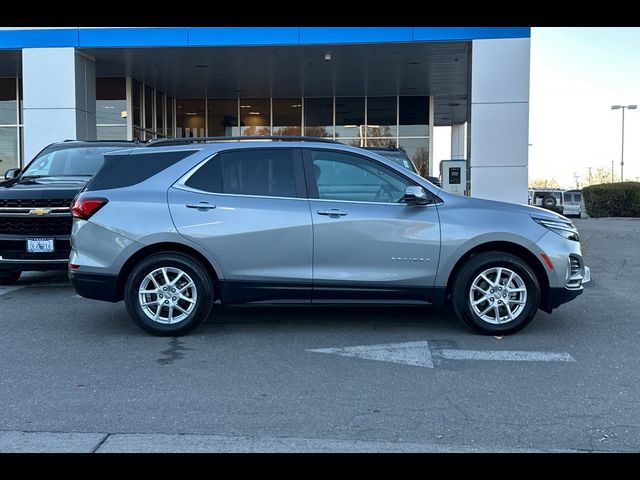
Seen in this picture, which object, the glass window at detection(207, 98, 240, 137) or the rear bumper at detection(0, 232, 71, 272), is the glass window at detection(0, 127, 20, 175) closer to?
the glass window at detection(207, 98, 240, 137)

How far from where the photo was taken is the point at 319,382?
5.25 metres

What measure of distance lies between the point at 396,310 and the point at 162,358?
9.63 ft

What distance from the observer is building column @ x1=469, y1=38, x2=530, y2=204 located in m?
15.7

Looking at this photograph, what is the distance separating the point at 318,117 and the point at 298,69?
19.2 ft

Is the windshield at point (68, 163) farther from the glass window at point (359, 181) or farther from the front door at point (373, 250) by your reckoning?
the front door at point (373, 250)

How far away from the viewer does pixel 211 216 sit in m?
6.45

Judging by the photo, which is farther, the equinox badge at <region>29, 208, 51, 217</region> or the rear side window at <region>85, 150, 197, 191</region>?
the equinox badge at <region>29, 208, 51, 217</region>

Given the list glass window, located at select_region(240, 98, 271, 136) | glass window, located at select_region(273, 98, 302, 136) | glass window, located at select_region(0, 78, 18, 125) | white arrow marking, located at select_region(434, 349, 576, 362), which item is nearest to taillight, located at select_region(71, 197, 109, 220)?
white arrow marking, located at select_region(434, 349, 576, 362)

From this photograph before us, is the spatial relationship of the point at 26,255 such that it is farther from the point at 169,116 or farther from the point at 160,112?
the point at 169,116

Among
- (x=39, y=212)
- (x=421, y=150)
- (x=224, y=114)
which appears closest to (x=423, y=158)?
(x=421, y=150)

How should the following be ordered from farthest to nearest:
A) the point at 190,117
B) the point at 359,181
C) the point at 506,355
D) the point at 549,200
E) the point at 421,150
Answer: the point at 549,200, the point at 190,117, the point at 421,150, the point at 359,181, the point at 506,355

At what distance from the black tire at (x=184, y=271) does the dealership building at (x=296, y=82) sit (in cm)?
1068

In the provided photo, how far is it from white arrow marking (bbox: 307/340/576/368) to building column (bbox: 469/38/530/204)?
405 inches

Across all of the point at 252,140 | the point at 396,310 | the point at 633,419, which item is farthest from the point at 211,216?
the point at 633,419
